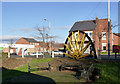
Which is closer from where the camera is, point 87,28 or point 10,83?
point 10,83

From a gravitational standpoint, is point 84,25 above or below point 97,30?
above

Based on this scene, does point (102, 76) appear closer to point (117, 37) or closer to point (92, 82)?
point (92, 82)

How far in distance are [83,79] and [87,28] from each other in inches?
1250

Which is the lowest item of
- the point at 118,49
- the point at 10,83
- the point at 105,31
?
the point at 10,83

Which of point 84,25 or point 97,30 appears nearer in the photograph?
point 97,30

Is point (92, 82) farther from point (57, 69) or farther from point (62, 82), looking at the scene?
point (57, 69)

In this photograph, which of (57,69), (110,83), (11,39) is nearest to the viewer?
(110,83)

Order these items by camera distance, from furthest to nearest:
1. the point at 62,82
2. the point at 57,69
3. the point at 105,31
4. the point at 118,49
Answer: the point at 105,31
the point at 118,49
the point at 57,69
the point at 62,82

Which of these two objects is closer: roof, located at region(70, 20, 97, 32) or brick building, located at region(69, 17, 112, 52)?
brick building, located at region(69, 17, 112, 52)

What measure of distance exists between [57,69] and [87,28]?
27.8 m

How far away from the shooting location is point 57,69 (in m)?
13.3

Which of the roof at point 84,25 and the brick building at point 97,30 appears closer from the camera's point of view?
the brick building at point 97,30

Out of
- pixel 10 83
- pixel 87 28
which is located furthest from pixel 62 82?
pixel 87 28

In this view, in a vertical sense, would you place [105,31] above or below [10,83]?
above
